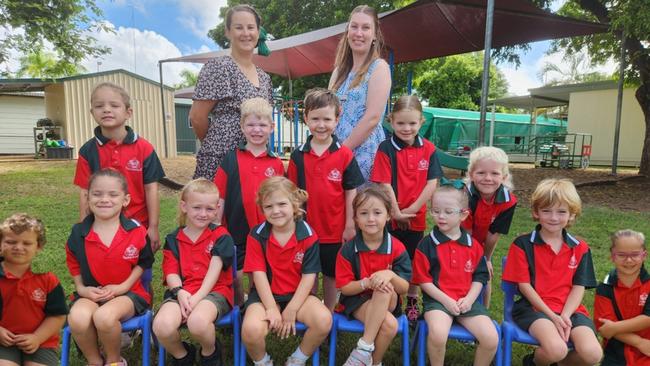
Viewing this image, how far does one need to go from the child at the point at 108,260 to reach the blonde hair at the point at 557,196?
2257mm

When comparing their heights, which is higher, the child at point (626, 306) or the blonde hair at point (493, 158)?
the blonde hair at point (493, 158)

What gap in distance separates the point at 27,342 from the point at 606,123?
19.3m

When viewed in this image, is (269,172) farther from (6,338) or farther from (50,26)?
(50,26)

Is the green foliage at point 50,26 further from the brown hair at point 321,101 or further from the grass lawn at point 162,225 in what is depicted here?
the brown hair at point 321,101

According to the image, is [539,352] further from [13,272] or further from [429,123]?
[429,123]

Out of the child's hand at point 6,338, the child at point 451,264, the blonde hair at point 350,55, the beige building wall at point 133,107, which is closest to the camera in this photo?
the child's hand at point 6,338

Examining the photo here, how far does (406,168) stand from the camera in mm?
2764

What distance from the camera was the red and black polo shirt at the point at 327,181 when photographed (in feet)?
8.73

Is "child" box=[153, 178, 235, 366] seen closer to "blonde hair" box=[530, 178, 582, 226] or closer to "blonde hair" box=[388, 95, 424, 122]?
"blonde hair" box=[388, 95, 424, 122]

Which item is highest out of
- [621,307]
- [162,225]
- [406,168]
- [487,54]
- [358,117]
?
[487,54]

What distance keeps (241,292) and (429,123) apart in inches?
665

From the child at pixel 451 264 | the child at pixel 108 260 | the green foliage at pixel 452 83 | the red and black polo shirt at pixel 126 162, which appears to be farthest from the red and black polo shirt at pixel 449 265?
the green foliage at pixel 452 83

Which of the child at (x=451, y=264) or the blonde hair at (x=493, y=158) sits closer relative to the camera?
the child at (x=451, y=264)

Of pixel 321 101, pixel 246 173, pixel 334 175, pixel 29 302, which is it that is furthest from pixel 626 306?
pixel 29 302
